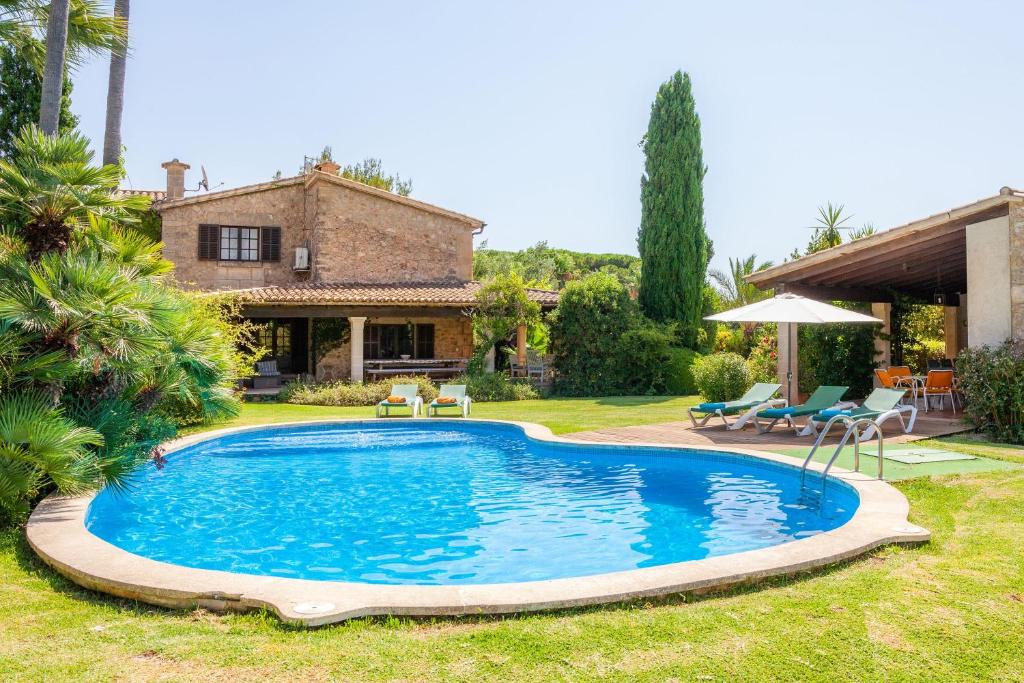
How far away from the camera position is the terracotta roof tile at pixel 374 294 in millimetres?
21375

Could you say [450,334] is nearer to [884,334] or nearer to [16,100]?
[884,334]

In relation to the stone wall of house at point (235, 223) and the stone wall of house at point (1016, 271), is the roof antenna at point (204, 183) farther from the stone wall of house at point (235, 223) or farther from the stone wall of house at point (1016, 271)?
the stone wall of house at point (1016, 271)

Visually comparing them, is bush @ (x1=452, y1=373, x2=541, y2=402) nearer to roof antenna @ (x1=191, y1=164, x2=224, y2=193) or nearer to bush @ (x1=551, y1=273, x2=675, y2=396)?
bush @ (x1=551, y1=273, x2=675, y2=396)

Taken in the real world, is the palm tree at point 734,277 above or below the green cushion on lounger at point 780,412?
above

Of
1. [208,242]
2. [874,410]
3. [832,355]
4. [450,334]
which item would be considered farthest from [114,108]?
[832,355]

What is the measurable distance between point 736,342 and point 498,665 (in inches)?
1026

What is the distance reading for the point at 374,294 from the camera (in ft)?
74.7

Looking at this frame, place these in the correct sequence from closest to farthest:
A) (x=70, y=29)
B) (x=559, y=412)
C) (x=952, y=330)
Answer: (x=70, y=29), (x=559, y=412), (x=952, y=330)

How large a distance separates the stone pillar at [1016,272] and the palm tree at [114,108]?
621 inches

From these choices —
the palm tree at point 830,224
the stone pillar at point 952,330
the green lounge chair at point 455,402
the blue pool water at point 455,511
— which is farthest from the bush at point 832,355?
the palm tree at point 830,224

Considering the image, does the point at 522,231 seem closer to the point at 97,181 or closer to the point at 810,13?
the point at 810,13

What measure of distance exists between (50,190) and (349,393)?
13105 mm

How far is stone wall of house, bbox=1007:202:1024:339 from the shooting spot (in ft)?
37.2

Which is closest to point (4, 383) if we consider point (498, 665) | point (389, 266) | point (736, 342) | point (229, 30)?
point (498, 665)
